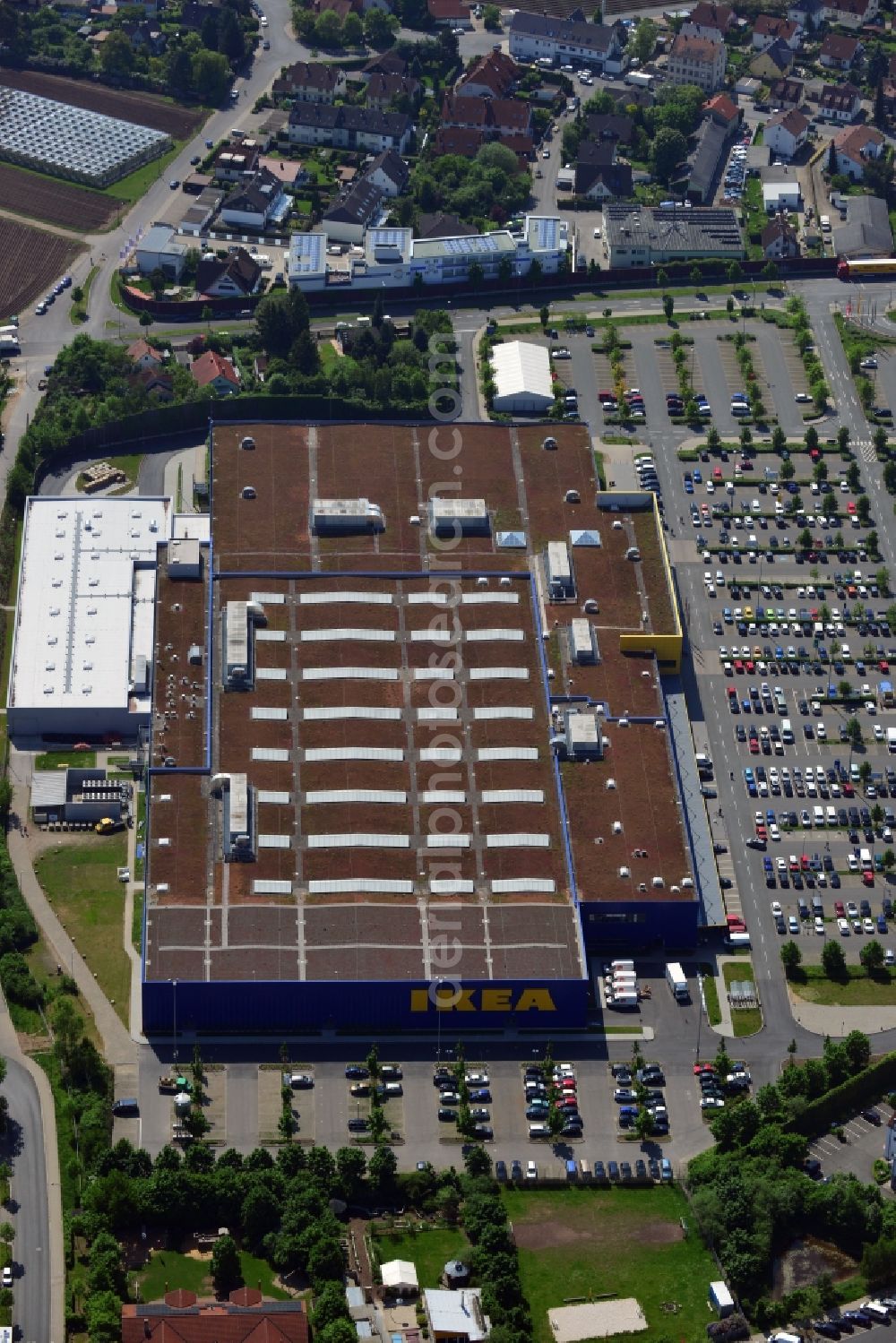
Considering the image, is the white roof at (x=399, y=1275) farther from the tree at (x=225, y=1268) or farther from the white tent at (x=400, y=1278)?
the tree at (x=225, y=1268)

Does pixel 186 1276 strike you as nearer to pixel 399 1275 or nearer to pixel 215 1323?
pixel 215 1323

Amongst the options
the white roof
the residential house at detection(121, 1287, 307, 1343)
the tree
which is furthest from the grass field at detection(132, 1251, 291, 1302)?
the white roof

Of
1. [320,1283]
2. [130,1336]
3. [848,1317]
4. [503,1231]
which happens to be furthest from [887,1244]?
[130,1336]

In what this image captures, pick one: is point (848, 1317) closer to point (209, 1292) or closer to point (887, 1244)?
point (887, 1244)

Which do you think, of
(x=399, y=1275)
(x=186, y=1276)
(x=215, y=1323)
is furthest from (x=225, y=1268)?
(x=399, y=1275)

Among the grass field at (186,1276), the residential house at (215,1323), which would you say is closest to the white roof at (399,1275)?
the grass field at (186,1276)
